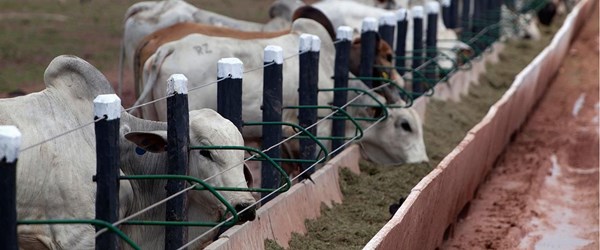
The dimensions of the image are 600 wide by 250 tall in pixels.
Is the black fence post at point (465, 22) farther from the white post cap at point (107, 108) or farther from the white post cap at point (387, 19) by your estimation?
the white post cap at point (107, 108)

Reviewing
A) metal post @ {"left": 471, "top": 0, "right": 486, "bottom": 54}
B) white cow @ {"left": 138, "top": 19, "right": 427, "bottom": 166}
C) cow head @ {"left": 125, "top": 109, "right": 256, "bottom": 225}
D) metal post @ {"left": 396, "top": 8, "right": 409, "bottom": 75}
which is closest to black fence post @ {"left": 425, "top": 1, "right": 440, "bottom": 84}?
metal post @ {"left": 396, "top": 8, "right": 409, "bottom": 75}

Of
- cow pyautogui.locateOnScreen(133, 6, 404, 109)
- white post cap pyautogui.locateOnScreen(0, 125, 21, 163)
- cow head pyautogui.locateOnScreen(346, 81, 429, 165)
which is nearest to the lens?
white post cap pyautogui.locateOnScreen(0, 125, 21, 163)

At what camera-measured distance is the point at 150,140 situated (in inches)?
223

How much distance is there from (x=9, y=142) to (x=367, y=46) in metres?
5.90

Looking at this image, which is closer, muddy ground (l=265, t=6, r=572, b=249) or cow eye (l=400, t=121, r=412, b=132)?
muddy ground (l=265, t=6, r=572, b=249)

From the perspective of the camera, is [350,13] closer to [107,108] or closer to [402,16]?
[402,16]

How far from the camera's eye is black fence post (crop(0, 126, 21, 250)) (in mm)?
4008

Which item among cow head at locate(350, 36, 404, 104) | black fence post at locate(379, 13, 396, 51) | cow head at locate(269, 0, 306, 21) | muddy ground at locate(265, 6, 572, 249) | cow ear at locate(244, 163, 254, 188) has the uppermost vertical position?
cow head at locate(269, 0, 306, 21)

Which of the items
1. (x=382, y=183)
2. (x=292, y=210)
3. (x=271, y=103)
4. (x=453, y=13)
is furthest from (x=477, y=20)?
(x=292, y=210)

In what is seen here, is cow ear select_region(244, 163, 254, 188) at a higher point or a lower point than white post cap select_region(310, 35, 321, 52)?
lower

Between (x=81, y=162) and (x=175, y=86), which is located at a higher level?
(x=175, y=86)

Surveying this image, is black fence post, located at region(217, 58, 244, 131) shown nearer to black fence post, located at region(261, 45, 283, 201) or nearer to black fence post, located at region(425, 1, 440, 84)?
black fence post, located at region(261, 45, 283, 201)

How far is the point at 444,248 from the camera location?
26.7 feet

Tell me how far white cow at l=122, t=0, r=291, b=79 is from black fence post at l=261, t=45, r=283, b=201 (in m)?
3.81
